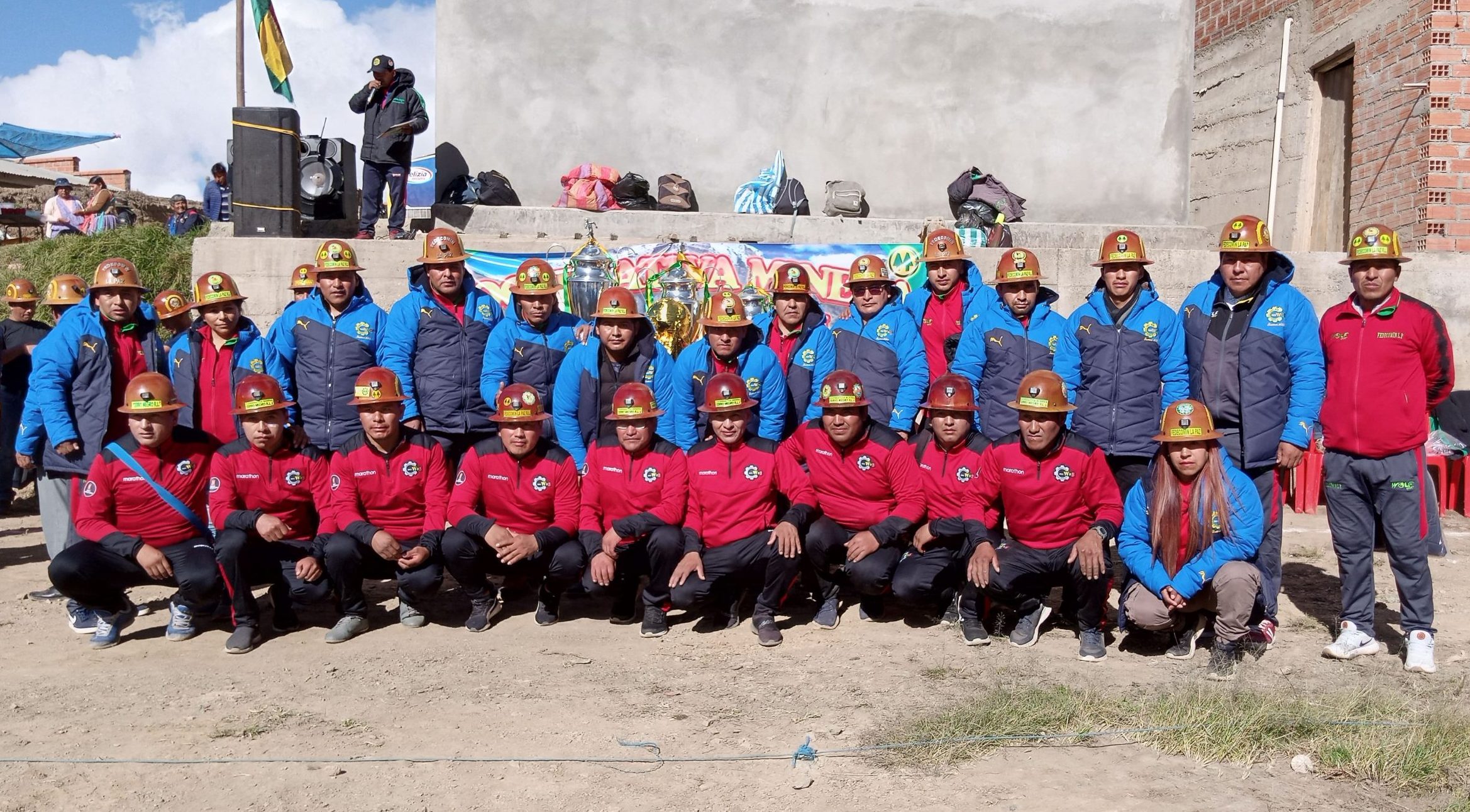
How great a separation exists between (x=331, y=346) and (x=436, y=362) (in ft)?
2.04

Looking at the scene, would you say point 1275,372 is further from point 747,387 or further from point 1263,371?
point 747,387

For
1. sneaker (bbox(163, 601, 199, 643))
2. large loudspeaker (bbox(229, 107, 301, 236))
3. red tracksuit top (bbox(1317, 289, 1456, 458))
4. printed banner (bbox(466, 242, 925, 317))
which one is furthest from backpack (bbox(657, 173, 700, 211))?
red tracksuit top (bbox(1317, 289, 1456, 458))

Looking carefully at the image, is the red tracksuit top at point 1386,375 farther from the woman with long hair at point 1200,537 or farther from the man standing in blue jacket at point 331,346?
the man standing in blue jacket at point 331,346

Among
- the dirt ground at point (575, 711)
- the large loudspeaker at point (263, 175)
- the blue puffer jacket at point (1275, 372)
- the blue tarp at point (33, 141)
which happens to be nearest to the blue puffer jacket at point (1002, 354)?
the blue puffer jacket at point (1275, 372)

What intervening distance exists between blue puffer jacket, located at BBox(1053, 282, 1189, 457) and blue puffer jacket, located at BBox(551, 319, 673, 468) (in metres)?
2.36

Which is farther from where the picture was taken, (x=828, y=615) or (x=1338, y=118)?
(x=1338, y=118)

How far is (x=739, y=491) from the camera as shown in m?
6.52

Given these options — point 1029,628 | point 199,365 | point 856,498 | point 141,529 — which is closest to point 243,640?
point 141,529

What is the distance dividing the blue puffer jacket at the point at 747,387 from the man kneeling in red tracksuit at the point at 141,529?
2.63m

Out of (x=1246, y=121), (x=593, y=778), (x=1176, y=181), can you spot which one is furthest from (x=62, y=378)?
(x=1246, y=121)

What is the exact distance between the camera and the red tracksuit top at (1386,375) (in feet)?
18.9

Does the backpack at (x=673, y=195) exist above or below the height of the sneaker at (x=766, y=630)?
above

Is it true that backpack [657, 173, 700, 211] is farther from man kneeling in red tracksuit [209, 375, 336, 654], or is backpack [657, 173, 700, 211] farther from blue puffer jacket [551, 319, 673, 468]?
man kneeling in red tracksuit [209, 375, 336, 654]

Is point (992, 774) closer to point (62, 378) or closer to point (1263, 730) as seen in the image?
point (1263, 730)
